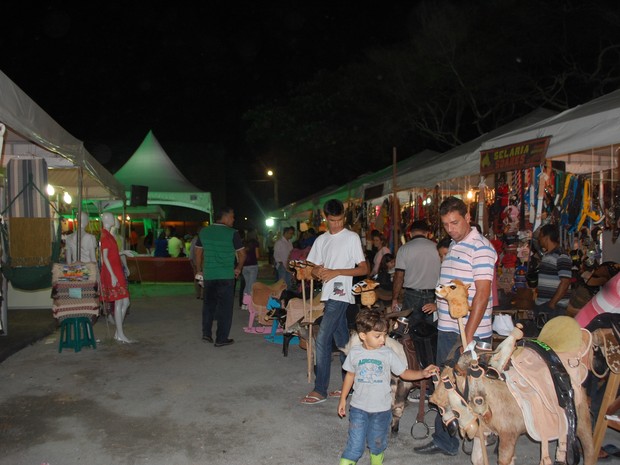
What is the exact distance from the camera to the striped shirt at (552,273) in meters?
5.48

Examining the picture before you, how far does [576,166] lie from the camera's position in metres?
8.23

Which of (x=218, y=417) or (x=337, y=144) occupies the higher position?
(x=337, y=144)

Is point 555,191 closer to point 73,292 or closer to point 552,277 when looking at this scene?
point 552,277

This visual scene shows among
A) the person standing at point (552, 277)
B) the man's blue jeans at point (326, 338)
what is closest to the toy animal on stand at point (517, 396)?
the man's blue jeans at point (326, 338)

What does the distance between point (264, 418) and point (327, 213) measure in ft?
6.64

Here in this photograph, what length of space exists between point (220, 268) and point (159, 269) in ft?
34.3

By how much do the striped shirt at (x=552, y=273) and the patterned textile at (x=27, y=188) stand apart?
22.7ft

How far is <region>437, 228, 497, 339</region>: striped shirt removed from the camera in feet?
12.3

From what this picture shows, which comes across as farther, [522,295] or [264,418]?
[522,295]

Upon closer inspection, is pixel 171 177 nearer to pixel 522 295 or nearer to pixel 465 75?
pixel 465 75

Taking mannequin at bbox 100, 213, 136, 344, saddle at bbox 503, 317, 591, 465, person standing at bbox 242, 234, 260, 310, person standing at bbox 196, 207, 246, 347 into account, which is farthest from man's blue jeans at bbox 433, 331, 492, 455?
person standing at bbox 242, 234, 260, 310

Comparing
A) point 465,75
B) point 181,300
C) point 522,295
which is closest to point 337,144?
point 465,75

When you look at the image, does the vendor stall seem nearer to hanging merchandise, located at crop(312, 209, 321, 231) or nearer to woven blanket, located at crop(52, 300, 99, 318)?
woven blanket, located at crop(52, 300, 99, 318)

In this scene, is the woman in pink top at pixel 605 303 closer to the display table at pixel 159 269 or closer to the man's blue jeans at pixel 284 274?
the man's blue jeans at pixel 284 274
